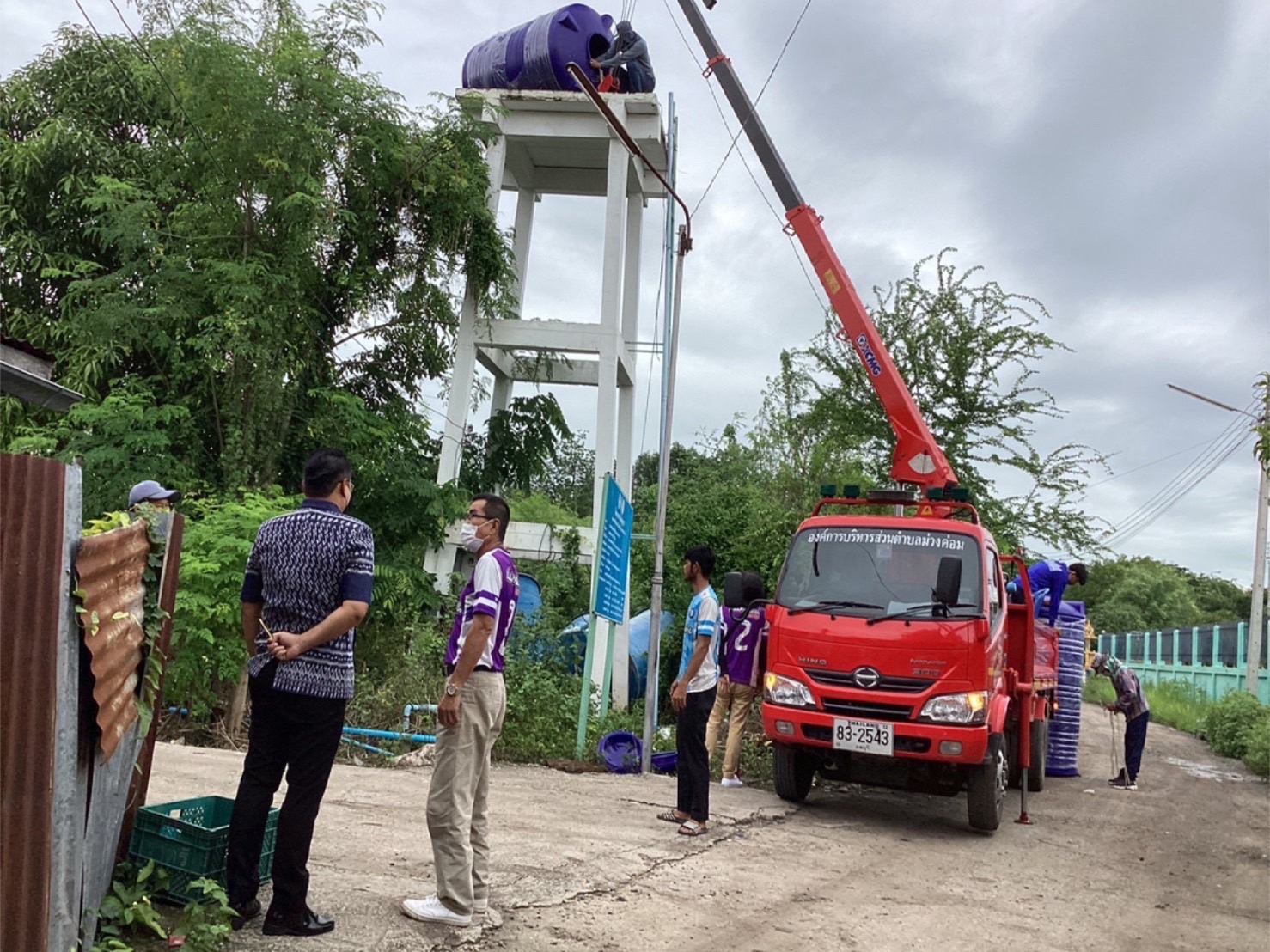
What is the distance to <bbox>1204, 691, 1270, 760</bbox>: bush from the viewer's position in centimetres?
1667

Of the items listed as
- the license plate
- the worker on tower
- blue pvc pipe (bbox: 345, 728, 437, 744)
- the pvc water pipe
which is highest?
the worker on tower

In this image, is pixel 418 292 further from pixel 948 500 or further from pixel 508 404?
pixel 948 500

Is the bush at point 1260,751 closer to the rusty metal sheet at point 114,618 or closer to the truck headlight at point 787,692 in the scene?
the truck headlight at point 787,692

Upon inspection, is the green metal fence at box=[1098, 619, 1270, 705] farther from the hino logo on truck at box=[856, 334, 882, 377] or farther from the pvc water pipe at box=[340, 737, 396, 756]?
the pvc water pipe at box=[340, 737, 396, 756]

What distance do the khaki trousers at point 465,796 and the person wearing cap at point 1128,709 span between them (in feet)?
29.5

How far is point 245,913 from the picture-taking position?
4.23 meters

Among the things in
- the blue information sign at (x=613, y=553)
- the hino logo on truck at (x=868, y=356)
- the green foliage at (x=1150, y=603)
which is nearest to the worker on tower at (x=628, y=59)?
the hino logo on truck at (x=868, y=356)

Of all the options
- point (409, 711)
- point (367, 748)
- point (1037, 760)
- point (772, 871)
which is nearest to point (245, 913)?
point (772, 871)

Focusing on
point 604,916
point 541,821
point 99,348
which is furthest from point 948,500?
point 99,348

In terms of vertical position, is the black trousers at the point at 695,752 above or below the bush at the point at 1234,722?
above

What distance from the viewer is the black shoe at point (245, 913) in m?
4.19

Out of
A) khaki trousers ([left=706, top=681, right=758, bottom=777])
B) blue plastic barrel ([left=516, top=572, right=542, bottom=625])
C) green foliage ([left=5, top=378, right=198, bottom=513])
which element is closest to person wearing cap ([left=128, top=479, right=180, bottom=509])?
green foliage ([left=5, top=378, right=198, bottom=513])

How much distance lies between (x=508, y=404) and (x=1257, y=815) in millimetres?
11725

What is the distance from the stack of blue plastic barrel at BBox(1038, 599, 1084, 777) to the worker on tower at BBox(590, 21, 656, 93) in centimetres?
918
